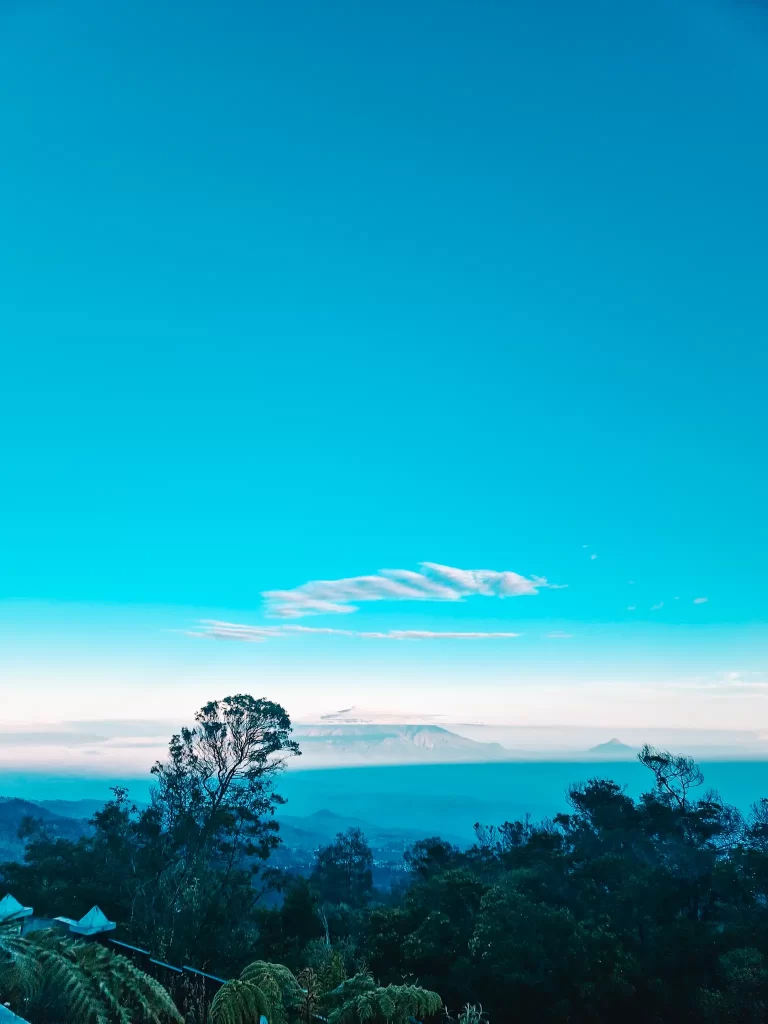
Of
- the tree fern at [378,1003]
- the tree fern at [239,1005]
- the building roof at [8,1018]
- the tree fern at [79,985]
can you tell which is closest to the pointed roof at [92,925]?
the tree fern at [79,985]

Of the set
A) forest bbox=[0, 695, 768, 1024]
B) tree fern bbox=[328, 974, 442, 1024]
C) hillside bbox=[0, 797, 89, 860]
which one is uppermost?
tree fern bbox=[328, 974, 442, 1024]

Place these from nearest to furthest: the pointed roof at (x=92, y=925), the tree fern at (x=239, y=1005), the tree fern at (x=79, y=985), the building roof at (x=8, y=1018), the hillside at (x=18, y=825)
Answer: the building roof at (x=8, y=1018)
the tree fern at (x=79, y=985)
the tree fern at (x=239, y=1005)
the pointed roof at (x=92, y=925)
the hillside at (x=18, y=825)

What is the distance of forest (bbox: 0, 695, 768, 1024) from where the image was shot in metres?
6.48

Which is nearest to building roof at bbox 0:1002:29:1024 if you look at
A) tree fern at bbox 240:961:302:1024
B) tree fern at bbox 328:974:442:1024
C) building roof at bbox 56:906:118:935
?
tree fern at bbox 240:961:302:1024

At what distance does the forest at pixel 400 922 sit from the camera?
6.48 meters

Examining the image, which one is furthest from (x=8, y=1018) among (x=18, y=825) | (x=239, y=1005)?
(x=18, y=825)

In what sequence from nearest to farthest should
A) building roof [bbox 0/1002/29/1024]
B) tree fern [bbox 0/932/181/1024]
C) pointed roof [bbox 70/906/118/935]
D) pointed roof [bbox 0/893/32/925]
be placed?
1. building roof [bbox 0/1002/29/1024]
2. tree fern [bbox 0/932/181/1024]
3. pointed roof [bbox 0/893/32/925]
4. pointed roof [bbox 70/906/118/935]

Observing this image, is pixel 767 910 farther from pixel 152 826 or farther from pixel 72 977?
pixel 152 826

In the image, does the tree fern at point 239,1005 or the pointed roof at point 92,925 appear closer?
the tree fern at point 239,1005

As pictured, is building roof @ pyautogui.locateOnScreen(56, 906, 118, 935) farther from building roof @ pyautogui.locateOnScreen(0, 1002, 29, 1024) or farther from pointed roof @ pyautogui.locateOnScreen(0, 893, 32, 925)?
building roof @ pyautogui.locateOnScreen(0, 1002, 29, 1024)

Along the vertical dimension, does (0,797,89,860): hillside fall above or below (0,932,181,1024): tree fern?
below

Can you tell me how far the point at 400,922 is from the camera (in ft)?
58.5

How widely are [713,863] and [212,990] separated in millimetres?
16693

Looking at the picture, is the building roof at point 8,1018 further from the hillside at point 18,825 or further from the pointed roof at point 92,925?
the hillside at point 18,825
